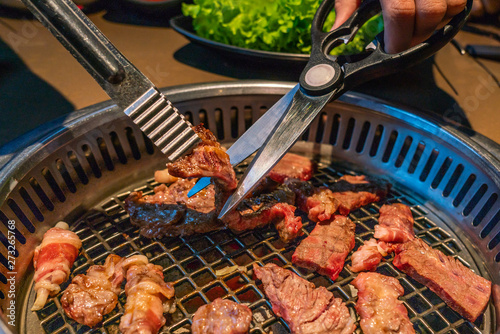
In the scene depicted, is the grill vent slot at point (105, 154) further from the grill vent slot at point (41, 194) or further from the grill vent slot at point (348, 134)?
the grill vent slot at point (348, 134)

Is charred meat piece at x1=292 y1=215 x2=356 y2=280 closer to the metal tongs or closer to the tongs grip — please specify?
the metal tongs

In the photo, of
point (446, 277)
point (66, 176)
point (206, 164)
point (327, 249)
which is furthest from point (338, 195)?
point (66, 176)

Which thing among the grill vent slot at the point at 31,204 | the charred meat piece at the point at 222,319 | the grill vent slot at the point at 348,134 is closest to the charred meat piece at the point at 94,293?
the charred meat piece at the point at 222,319

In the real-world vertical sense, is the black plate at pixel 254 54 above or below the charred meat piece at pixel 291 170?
above

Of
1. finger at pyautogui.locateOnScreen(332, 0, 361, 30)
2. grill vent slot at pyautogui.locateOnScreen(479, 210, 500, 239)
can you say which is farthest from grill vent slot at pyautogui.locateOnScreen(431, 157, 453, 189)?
finger at pyautogui.locateOnScreen(332, 0, 361, 30)

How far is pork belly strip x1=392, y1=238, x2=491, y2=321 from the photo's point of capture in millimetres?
1690

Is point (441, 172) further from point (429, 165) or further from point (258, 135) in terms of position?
point (258, 135)

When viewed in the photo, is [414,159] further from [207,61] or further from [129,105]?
[207,61]

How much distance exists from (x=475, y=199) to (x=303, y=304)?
1.27 metres

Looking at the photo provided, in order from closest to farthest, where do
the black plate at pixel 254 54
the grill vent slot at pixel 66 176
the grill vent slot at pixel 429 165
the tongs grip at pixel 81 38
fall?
the tongs grip at pixel 81 38
the grill vent slot at pixel 66 176
the grill vent slot at pixel 429 165
the black plate at pixel 254 54

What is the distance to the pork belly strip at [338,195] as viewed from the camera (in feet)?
6.83

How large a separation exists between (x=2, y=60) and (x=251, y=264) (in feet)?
11.6

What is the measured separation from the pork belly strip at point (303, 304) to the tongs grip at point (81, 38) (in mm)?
1176

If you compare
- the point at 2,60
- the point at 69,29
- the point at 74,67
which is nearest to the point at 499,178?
the point at 69,29
